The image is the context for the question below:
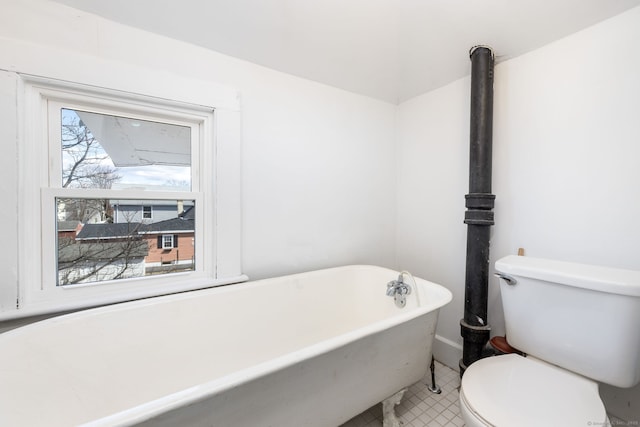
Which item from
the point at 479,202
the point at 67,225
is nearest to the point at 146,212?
the point at 67,225

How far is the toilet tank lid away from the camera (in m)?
0.92

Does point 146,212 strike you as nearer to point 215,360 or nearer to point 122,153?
point 122,153

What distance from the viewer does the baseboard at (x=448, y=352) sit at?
5.71ft

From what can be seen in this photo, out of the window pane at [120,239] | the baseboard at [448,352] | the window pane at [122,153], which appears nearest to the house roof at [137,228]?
the window pane at [120,239]

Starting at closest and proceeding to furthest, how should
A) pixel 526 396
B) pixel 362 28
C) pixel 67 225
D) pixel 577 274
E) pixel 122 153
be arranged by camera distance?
pixel 526 396 → pixel 577 274 → pixel 67 225 → pixel 122 153 → pixel 362 28

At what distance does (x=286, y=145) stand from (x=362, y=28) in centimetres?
85

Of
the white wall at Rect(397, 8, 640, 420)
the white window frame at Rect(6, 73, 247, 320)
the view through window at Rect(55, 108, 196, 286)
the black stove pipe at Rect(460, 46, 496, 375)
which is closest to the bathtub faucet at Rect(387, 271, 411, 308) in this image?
the black stove pipe at Rect(460, 46, 496, 375)

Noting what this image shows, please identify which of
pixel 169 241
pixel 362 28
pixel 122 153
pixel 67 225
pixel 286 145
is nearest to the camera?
pixel 67 225

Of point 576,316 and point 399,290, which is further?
point 399,290

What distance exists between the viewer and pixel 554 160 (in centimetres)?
136

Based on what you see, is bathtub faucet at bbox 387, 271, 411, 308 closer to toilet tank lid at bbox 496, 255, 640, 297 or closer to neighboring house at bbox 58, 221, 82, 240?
toilet tank lid at bbox 496, 255, 640, 297

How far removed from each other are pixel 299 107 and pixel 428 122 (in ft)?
3.20

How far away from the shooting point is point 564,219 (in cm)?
133

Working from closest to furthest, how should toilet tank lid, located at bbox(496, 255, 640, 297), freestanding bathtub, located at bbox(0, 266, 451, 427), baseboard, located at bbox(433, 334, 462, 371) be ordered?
freestanding bathtub, located at bbox(0, 266, 451, 427)
toilet tank lid, located at bbox(496, 255, 640, 297)
baseboard, located at bbox(433, 334, 462, 371)
